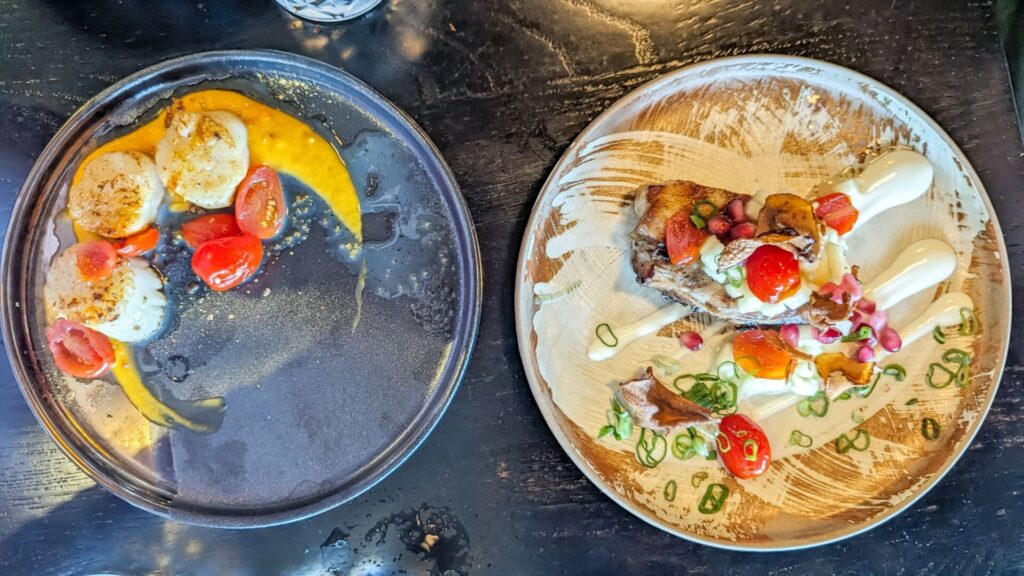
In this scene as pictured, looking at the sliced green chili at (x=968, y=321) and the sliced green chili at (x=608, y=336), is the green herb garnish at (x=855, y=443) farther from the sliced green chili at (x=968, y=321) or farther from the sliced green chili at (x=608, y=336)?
the sliced green chili at (x=608, y=336)

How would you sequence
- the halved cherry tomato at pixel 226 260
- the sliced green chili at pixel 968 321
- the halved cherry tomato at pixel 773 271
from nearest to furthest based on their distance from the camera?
1. the halved cherry tomato at pixel 773 271
2. the halved cherry tomato at pixel 226 260
3. the sliced green chili at pixel 968 321

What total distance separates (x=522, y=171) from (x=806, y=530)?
160 cm

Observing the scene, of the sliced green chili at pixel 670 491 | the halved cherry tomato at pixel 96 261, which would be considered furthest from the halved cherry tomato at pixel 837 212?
the halved cherry tomato at pixel 96 261

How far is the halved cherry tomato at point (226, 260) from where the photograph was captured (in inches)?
70.7

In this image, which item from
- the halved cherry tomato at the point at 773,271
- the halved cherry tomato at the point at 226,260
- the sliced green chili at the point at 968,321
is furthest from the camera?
the sliced green chili at the point at 968,321

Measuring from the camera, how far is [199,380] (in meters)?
1.88

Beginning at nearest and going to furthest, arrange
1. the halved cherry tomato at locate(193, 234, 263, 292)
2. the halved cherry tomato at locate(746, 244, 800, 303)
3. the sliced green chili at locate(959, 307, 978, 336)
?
the halved cherry tomato at locate(746, 244, 800, 303)
the halved cherry tomato at locate(193, 234, 263, 292)
the sliced green chili at locate(959, 307, 978, 336)

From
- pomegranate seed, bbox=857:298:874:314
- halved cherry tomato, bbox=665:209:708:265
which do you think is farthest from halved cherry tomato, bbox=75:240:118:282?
pomegranate seed, bbox=857:298:874:314

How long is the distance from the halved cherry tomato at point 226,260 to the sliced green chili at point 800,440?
1.96 meters

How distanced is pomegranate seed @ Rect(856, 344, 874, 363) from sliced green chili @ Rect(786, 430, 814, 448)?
1.06 ft

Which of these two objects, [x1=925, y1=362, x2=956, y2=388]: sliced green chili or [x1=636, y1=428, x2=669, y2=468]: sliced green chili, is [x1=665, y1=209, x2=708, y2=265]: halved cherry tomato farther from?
[x1=925, y1=362, x2=956, y2=388]: sliced green chili

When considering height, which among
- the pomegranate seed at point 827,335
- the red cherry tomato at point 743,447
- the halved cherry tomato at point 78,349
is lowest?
the red cherry tomato at point 743,447

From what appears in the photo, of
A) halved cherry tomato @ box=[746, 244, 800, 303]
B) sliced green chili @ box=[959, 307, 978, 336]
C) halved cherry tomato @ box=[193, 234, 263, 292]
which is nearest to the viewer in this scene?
halved cherry tomato @ box=[746, 244, 800, 303]

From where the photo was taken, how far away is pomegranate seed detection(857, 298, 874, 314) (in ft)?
6.13
